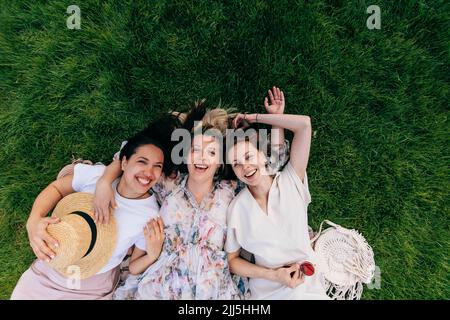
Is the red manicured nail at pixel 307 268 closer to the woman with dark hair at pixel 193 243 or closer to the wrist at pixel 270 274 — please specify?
the wrist at pixel 270 274

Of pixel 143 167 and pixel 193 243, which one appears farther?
pixel 193 243

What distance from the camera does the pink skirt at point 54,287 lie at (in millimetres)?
2604

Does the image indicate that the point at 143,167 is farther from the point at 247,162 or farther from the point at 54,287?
the point at 54,287

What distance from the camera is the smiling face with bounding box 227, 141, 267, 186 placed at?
2.51 meters

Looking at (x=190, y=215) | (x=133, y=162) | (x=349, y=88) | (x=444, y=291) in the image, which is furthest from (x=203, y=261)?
(x=444, y=291)

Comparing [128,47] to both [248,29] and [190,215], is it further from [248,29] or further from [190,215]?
[190,215]

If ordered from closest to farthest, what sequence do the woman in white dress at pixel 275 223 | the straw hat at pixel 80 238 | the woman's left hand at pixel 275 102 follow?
the straw hat at pixel 80 238 → the woman in white dress at pixel 275 223 → the woman's left hand at pixel 275 102

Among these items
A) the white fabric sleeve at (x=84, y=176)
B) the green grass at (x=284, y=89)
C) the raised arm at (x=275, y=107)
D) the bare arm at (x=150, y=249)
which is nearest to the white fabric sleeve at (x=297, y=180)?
the raised arm at (x=275, y=107)

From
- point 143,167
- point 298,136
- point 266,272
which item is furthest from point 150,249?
point 298,136

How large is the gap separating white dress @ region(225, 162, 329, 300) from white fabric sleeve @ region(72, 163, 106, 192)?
1037 millimetres

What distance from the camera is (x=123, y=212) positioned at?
261cm

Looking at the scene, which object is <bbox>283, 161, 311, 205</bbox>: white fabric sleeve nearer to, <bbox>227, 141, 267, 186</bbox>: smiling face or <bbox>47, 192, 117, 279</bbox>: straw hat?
<bbox>227, 141, 267, 186</bbox>: smiling face

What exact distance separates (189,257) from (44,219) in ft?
3.39

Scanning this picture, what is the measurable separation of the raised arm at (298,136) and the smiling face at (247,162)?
0.25 metres
